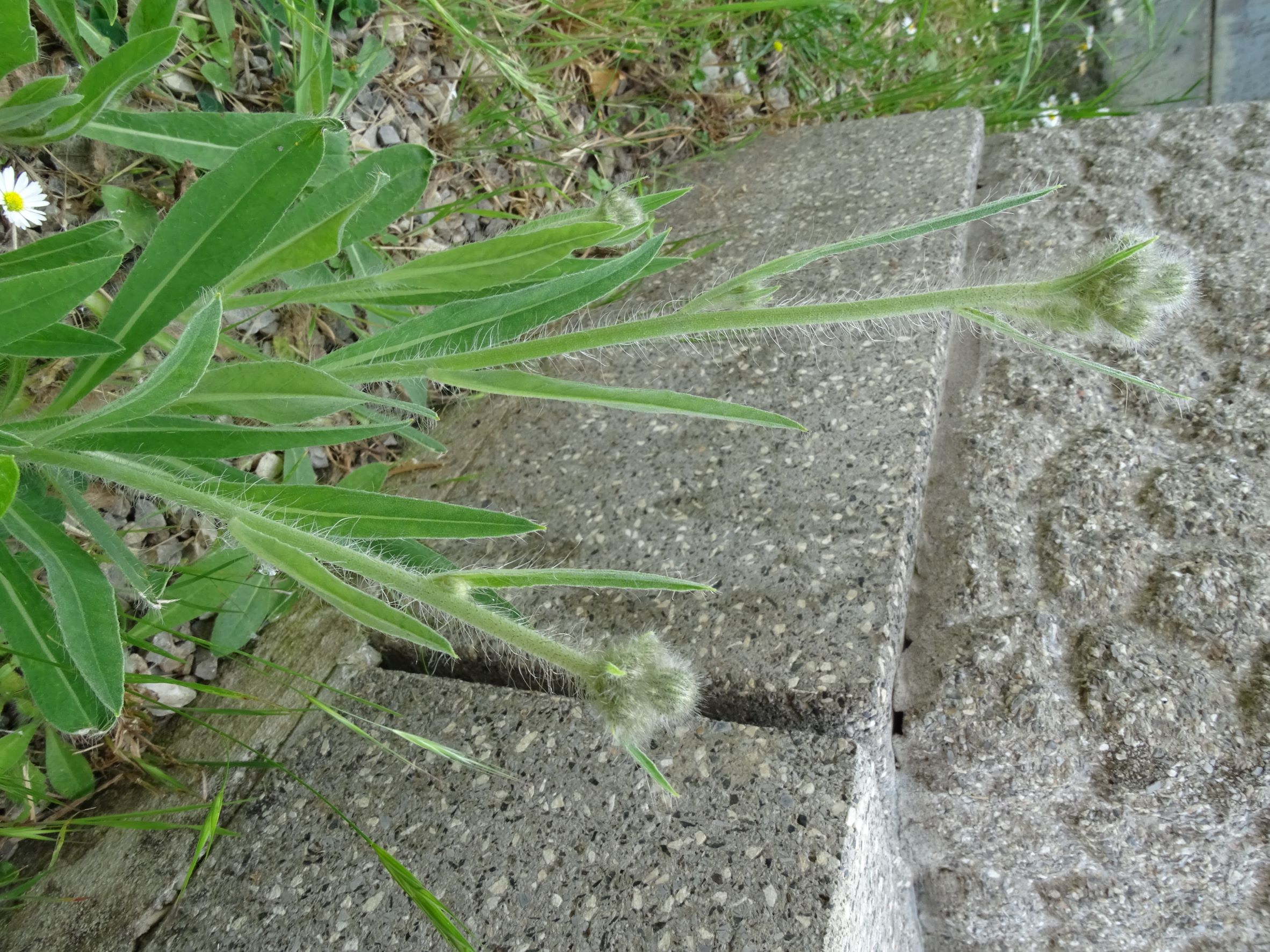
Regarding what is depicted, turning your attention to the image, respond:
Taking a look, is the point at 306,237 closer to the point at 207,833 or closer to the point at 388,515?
the point at 388,515

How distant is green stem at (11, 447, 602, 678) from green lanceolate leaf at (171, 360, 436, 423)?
99 mm

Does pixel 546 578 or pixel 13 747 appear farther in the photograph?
pixel 13 747

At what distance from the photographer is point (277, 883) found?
3.49ft

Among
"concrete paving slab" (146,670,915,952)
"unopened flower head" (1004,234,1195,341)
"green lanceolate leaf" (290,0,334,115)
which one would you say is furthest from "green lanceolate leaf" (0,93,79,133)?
"unopened flower head" (1004,234,1195,341)

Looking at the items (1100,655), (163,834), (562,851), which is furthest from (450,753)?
(1100,655)

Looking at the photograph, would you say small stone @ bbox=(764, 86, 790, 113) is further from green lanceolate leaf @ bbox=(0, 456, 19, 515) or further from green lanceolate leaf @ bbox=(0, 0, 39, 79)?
green lanceolate leaf @ bbox=(0, 456, 19, 515)

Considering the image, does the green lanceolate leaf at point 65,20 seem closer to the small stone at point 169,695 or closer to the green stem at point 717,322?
the green stem at point 717,322

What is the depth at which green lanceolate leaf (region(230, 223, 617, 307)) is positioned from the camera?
3.66 feet

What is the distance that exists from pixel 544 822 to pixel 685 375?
2.62 feet

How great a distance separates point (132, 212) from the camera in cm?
126

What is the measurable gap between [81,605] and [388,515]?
0.34 m

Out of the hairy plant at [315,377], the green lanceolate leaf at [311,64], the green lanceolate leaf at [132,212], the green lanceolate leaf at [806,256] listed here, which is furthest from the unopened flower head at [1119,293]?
the green lanceolate leaf at [132,212]

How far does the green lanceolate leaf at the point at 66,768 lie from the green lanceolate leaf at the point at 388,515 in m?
0.44

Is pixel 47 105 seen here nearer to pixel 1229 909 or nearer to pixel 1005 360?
pixel 1005 360
